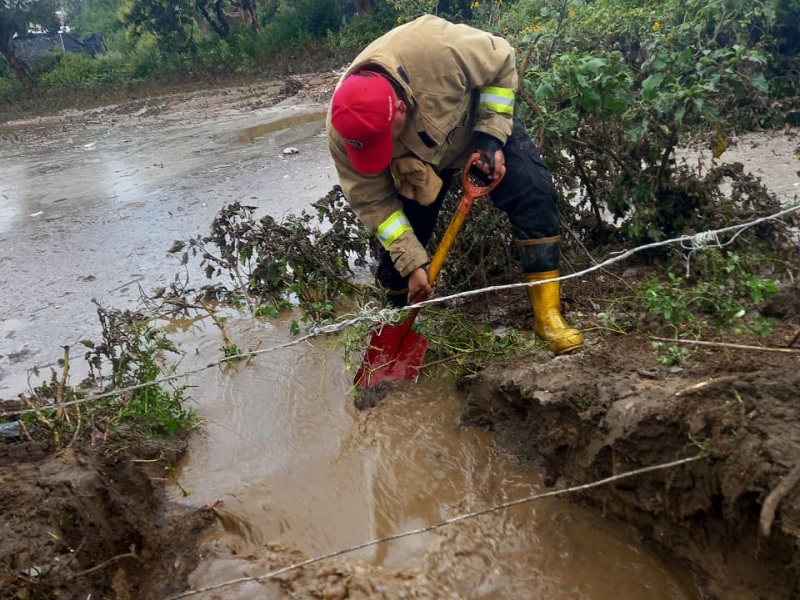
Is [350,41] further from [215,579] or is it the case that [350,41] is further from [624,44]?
[215,579]

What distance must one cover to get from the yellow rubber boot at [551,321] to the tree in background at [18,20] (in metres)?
24.2

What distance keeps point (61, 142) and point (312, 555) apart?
12157mm

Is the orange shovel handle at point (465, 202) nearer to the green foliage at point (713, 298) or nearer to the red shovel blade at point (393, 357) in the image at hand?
the red shovel blade at point (393, 357)

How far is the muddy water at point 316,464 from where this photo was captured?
2055 millimetres

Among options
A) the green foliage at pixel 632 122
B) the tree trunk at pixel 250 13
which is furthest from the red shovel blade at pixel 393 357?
the tree trunk at pixel 250 13

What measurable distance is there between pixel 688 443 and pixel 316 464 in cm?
144

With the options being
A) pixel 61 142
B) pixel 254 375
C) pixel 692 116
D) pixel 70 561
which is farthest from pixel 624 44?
pixel 61 142

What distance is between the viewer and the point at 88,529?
212 cm

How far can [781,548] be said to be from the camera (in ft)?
5.27

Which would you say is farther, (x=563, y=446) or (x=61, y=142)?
(x=61, y=142)

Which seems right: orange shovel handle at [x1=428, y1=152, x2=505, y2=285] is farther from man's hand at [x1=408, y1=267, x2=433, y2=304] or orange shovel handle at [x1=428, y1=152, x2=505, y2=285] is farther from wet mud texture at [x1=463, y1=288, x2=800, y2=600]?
wet mud texture at [x1=463, y1=288, x2=800, y2=600]

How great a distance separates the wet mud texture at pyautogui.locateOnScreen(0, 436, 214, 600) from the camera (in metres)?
1.91

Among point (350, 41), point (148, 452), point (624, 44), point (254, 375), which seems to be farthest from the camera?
point (350, 41)

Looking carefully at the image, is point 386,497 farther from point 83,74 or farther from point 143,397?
point 83,74
